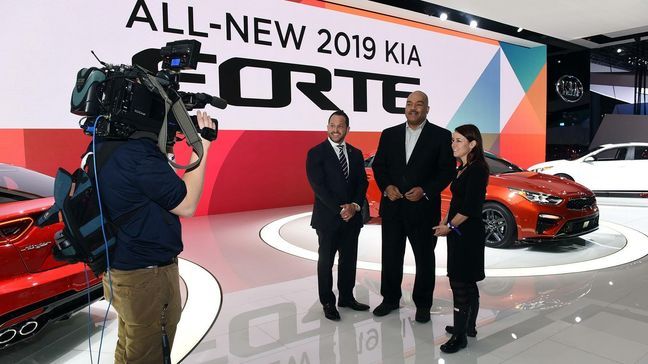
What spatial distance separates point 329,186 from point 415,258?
2.51 feet

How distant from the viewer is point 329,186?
3.17 metres

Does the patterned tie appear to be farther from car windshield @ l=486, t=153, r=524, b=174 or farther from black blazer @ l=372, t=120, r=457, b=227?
car windshield @ l=486, t=153, r=524, b=174

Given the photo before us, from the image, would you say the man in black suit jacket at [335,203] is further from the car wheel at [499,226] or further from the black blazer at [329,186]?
the car wheel at [499,226]

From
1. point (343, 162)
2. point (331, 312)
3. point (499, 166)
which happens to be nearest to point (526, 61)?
point (499, 166)

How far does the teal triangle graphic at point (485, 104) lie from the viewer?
35.4ft

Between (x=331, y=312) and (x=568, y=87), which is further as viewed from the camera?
(x=568, y=87)

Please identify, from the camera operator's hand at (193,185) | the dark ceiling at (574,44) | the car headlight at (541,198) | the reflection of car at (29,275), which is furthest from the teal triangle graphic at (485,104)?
the camera operator's hand at (193,185)

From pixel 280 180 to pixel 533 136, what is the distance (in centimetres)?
778

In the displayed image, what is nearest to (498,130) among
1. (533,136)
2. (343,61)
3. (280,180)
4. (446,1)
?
(533,136)

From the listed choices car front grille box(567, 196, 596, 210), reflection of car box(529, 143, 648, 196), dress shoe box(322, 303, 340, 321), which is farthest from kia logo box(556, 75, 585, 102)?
dress shoe box(322, 303, 340, 321)

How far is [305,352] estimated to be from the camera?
8.68 ft

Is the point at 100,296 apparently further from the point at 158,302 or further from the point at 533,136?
the point at 533,136

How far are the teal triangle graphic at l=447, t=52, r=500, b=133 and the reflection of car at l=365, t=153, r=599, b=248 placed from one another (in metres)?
5.77

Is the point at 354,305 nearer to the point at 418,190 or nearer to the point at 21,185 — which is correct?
the point at 418,190
